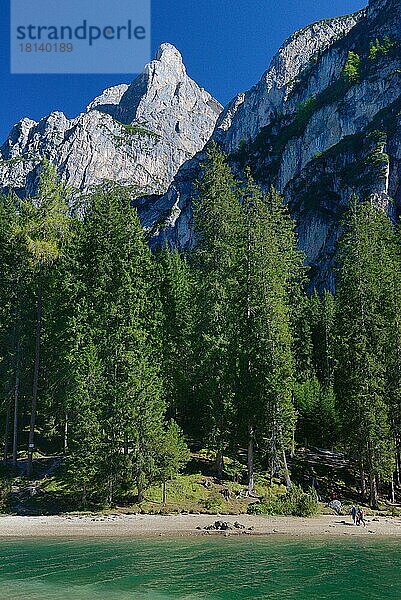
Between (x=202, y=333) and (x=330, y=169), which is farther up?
(x=330, y=169)

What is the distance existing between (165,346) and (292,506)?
1573cm

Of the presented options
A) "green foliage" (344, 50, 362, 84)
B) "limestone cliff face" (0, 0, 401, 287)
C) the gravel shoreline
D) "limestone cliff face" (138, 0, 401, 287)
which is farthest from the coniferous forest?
"green foliage" (344, 50, 362, 84)

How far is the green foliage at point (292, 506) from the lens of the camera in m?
32.2

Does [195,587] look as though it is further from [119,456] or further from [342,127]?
[342,127]

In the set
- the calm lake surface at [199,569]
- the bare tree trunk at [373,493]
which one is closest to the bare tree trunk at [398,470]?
the bare tree trunk at [373,493]

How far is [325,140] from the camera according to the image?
148 m

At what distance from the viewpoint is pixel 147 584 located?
17484 millimetres

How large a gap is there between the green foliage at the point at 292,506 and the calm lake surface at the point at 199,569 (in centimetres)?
644

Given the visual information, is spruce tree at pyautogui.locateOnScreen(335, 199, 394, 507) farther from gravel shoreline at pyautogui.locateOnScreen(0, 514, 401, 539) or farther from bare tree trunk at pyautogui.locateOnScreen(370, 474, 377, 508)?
gravel shoreline at pyautogui.locateOnScreen(0, 514, 401, 539)

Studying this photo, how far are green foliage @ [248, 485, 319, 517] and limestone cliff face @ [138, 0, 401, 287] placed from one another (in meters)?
85.6

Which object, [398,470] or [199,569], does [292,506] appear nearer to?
[398,470]

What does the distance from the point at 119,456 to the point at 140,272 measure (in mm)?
14299

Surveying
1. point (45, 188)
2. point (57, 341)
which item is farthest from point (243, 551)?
point (45, 188)

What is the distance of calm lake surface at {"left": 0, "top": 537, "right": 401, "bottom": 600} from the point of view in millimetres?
16484
